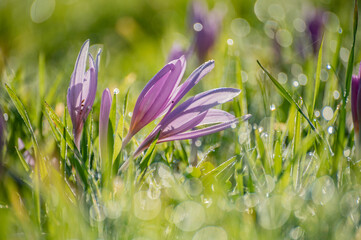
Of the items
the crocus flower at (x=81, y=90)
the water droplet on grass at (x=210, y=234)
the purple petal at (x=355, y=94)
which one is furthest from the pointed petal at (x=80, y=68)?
the purple petal at (x=355, y=94)

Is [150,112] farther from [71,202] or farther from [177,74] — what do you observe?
[71,202]

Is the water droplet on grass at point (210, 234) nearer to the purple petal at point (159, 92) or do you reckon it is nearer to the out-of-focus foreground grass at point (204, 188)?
the out-of-focus foreground grass at point (204, 188)

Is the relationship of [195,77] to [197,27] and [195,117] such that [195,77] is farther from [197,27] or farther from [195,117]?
[197,27]

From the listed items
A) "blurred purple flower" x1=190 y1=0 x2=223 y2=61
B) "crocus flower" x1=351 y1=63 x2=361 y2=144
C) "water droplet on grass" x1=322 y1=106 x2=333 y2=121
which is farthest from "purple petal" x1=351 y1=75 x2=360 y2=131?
"blurred purple flower" x1=190 y1=0 x2=223 y2=61

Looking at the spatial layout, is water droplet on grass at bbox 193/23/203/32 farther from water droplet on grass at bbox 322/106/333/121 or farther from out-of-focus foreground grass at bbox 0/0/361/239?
water droplet on grass at bbox 322/106/333/121

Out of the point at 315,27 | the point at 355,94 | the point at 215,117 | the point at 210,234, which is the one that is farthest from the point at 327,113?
the point at 315,27

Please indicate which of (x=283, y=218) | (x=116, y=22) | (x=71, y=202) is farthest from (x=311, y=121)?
(x=116, y=22)
